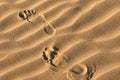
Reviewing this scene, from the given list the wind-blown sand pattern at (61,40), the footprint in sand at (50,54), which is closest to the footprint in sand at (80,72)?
the wind-blown sand pattern at (61,40)

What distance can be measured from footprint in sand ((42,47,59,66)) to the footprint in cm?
19

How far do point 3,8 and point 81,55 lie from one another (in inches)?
45.9

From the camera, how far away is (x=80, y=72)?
2.88 m

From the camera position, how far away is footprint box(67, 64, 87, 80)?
284cm

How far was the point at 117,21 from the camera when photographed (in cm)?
318

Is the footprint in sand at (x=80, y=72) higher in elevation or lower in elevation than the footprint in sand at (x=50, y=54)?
lower

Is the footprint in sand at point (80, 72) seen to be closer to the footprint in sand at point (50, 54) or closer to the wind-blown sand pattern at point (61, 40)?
the wind-blown sand pattern at point (61, 40)

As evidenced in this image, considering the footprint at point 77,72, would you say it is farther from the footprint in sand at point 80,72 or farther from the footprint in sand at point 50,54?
the footprint in sand at point 50,54

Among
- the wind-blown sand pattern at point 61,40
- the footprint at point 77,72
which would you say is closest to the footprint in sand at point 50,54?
the wind-blown sand pattern at point 61,40

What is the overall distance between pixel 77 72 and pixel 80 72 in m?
0.03

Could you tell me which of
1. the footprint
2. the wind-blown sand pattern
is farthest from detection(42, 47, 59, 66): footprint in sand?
the footprint

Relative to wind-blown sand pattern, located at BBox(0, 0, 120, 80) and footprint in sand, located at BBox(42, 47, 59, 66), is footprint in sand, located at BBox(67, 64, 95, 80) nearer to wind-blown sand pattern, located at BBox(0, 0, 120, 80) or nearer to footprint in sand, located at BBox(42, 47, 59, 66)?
wind-blown sand pattern, located at BBox(0, 0, 120, 80)

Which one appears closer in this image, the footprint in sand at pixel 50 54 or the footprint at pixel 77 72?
the footprint at pixel 77 72

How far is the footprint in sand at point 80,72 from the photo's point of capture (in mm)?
2830
